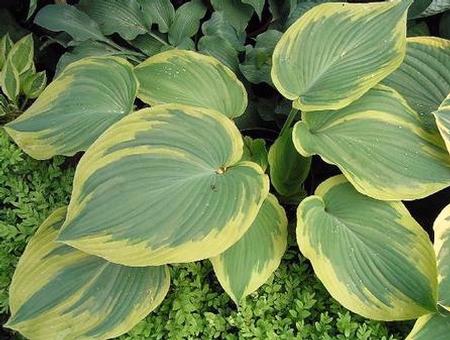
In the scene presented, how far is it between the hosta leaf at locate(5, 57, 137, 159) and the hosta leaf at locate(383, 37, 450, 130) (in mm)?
499

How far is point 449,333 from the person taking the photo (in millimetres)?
999

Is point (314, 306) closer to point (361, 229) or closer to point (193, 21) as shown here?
point (361, 229)

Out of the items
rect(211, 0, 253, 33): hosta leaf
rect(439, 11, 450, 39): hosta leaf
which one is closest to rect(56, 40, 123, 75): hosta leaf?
rect(211, 0, 253, 33): hosta leaf

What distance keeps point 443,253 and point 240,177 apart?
345 millimetres

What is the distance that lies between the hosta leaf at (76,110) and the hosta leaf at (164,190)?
127 millimetres

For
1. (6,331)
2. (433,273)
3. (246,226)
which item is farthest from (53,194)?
(433,273)

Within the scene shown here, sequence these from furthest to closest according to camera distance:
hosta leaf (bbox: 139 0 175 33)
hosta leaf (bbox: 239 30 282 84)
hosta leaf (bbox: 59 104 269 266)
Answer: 1. hosta leaf (bbox: 139 0 175 33)
2. hosta leaf (bbox: 239 30 282 84)
3. hosta leaf (bbox: 59 104 269 266)

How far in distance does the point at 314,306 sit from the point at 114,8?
2.58 ft

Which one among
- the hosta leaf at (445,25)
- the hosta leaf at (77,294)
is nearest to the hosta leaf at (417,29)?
the hosta leaf at (445,25)

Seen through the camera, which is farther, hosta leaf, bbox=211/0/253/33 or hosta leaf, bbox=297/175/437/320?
hosta leaf, bbox=211/0/253/33

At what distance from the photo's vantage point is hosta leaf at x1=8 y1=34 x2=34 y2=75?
139 centimetres

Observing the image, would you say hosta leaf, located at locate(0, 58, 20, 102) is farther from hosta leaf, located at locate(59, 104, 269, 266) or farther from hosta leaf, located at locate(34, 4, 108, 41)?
hosta leaf, located at locate(59, 104, 269, 266)

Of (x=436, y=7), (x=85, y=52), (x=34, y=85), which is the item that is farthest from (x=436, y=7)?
(x=34, y=85)

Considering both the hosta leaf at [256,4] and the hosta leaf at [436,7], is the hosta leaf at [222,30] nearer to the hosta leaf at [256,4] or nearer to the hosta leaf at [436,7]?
the hosta leaf at [256,4]
